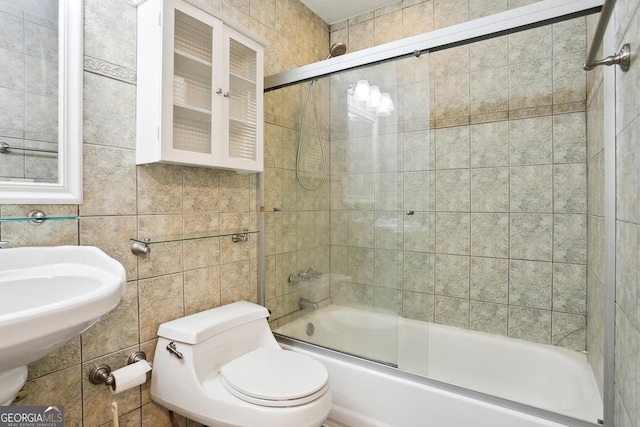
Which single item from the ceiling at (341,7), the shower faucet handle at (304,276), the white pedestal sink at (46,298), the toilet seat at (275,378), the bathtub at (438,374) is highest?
the ceiling at (341,7)

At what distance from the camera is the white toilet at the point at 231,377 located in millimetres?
1251

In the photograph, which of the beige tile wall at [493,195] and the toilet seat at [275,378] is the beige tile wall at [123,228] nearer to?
the toilet seat at [275,378]

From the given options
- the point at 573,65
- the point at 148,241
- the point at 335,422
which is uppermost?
the point at 573,65

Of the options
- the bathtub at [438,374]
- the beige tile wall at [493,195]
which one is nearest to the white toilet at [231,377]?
the bathtub at [438,374]

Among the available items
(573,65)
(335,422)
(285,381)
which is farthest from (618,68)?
(335,422)

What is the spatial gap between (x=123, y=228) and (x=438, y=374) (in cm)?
188

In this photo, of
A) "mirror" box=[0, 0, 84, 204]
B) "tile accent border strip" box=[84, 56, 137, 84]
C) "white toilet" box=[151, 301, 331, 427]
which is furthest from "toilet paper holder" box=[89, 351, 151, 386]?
"tile accent border strip" box=[84, 56, 137, 84]

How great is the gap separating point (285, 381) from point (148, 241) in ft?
2.73

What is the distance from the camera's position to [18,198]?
3.68 ft

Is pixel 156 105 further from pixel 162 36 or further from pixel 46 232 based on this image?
pixel 46 232

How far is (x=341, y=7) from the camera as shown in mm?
2543

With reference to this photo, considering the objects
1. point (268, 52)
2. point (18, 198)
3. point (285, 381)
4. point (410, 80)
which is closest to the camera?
point (18, 198)

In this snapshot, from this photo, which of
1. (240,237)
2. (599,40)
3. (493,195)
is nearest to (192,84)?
(240,237)

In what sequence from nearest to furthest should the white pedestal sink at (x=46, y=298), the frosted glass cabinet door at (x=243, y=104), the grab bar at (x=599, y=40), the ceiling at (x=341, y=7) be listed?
the white pedestal sink at (x=46, y=298), the grab bar at (x=599, y=40), the frosted glass cabinet door at (x=243, y=104), the ceiling at (x=341, y=7)
